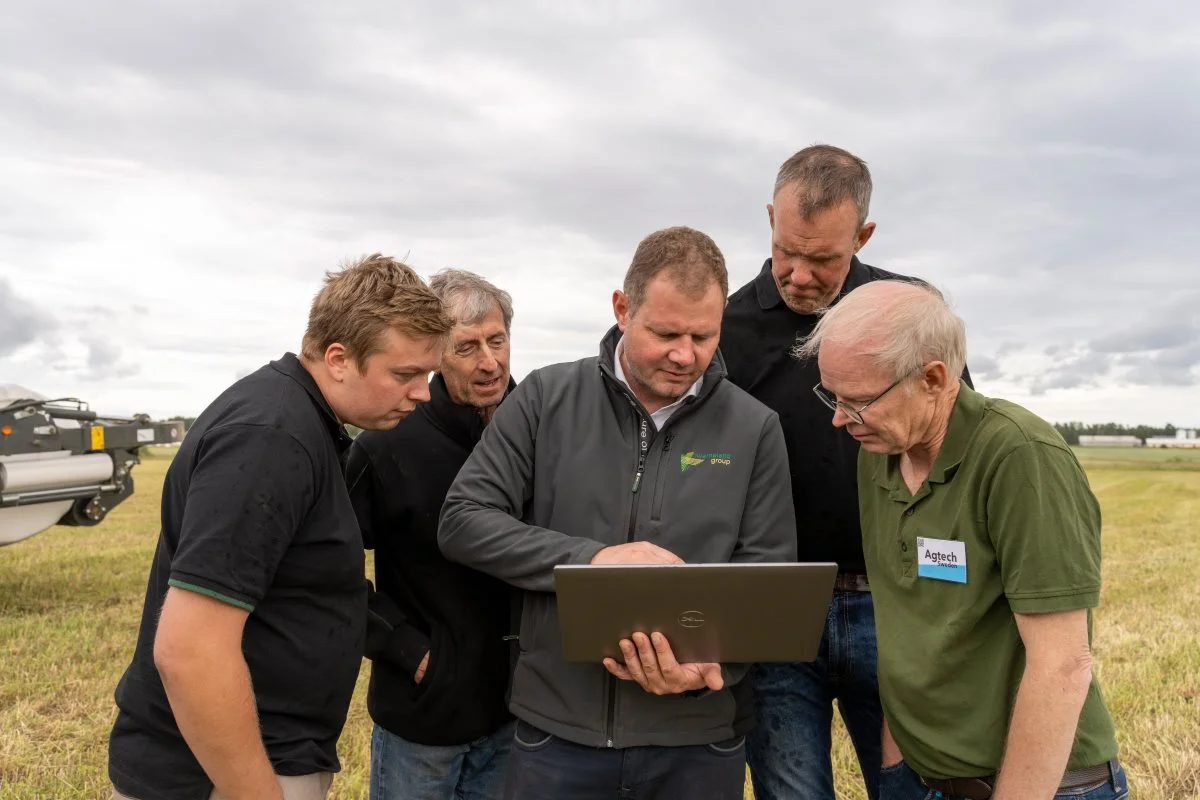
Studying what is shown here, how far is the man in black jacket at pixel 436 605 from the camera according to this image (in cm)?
339

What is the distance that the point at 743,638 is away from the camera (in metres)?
2.69

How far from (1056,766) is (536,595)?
146 cm

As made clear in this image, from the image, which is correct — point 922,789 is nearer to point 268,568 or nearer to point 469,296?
point 268,568

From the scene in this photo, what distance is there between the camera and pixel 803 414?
3645 millimetres

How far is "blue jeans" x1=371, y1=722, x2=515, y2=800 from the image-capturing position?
3504 mm

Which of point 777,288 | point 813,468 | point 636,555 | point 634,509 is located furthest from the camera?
point 777,288

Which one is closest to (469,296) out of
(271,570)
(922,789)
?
(271,570)

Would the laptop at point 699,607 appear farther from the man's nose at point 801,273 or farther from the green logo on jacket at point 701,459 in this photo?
the man's nose at point 801,273

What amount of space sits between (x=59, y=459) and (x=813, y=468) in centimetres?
975

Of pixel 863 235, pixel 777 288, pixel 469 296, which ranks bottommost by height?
pixel 469 296

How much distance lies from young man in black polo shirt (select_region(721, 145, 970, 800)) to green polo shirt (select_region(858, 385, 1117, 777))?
698 millimetres

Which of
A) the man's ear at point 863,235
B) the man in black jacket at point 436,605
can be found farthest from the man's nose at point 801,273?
the man in black jacket at point 436,605

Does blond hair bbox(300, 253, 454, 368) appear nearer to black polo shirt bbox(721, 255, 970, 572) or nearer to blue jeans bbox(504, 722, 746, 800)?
blue jeans bbox(504, 722, 746, 800)

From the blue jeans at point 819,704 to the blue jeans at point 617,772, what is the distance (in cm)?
68
